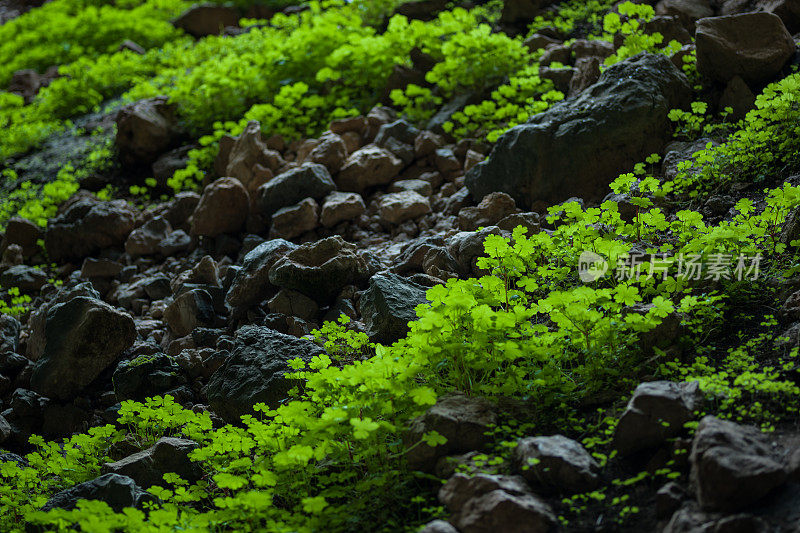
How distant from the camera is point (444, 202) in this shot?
6.67m

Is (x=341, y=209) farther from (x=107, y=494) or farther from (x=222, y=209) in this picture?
(x=107, y=494)

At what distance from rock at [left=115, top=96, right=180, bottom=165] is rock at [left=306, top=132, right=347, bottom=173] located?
2.85 m

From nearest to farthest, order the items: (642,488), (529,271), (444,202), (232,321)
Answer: (642,488)
(529,271)
(232,321)
(444,202)

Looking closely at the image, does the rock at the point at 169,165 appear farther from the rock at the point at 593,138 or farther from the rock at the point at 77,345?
the rock at the point at 593,138

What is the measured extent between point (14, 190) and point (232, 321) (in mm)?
5731

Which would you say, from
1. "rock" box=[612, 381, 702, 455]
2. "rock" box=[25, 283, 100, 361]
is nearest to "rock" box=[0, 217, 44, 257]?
"rock" box=[25, 283, 100, 361]

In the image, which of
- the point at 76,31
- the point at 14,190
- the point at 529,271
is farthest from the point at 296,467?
the point at 76,31

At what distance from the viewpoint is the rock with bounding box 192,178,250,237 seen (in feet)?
22.8

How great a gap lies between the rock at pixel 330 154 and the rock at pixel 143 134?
9.35ft

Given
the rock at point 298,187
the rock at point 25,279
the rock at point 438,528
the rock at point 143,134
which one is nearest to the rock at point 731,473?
the rock at point 438,528

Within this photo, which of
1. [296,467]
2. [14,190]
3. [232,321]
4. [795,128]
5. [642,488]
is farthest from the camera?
[14,190]

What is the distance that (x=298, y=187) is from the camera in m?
6.85

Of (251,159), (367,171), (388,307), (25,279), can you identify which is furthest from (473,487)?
(25,279)

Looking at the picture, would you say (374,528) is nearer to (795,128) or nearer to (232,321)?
(232,321)
